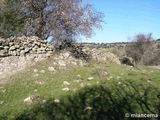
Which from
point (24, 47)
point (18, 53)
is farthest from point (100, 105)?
point (24, 47)

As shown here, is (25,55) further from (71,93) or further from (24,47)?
(71,93)

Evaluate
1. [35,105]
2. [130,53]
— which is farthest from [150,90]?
[130,53]

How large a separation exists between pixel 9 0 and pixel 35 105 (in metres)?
10.6

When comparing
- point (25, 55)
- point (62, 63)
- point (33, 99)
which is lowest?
point (33, 99)

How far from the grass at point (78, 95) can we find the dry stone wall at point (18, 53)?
79 centimetres

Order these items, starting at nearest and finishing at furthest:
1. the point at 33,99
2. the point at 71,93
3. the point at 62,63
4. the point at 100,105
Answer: the point at 100,105, the point at 33,99, the point at 71,93, the point at 62,63

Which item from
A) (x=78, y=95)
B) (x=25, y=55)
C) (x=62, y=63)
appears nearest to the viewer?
(x=78, y=95)

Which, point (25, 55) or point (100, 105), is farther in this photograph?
point (25, 55)

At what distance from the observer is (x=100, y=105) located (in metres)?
7.79

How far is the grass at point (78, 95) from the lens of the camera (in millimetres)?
7070

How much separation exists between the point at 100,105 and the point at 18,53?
26.5 feet

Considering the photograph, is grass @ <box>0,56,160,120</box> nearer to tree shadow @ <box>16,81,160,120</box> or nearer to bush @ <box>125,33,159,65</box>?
tree shadow @ <box>16,81,160,120</box>

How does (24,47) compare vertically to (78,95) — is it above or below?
above

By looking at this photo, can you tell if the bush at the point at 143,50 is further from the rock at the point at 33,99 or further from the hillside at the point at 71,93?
the rock at the point at 33,99
